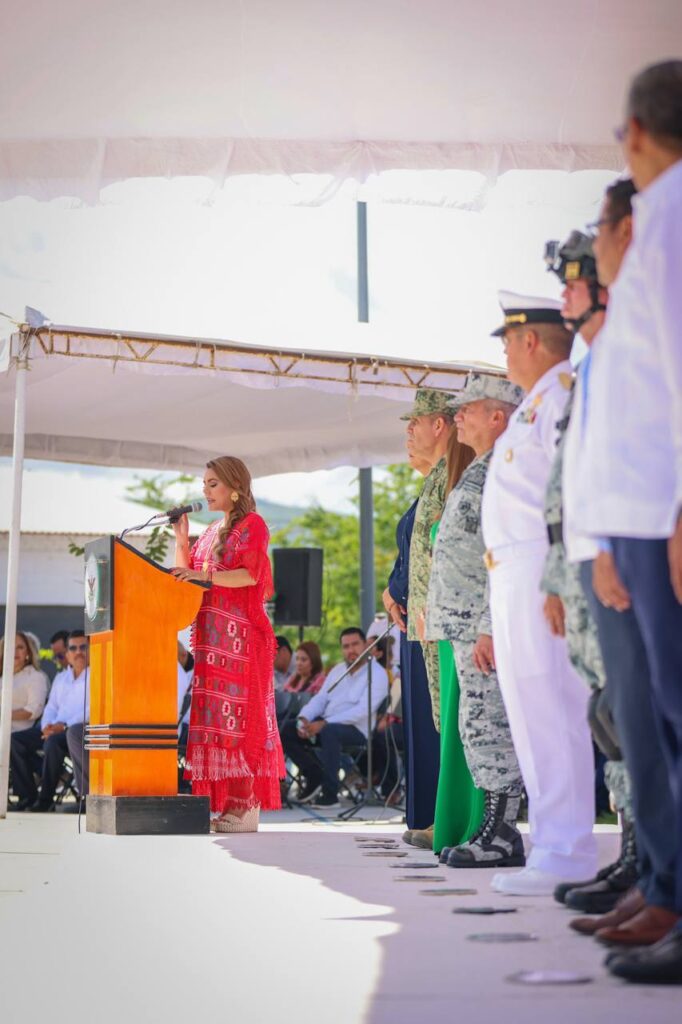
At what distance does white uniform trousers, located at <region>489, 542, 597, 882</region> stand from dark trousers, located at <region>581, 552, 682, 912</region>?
0.94 meters

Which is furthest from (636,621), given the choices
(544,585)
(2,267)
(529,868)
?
(2,267)

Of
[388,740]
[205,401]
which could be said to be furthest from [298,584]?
[205,401]

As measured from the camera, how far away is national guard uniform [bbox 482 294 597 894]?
3.37 meters

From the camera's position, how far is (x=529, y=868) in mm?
3355

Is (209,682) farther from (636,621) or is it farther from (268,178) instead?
(636,621)

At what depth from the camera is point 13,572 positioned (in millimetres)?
7207

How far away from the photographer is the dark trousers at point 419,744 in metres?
5.43

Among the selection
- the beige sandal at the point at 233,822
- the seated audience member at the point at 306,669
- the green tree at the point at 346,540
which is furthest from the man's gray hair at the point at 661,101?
the green tree at the point at 346,540

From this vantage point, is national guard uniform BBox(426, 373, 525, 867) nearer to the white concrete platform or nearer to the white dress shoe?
the white concrete platform

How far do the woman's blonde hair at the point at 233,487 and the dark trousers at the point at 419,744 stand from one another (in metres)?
1.13

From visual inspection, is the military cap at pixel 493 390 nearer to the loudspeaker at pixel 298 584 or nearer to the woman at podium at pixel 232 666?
the woman at podium at pixel 232 666

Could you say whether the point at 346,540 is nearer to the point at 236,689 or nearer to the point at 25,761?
the point at 25,761

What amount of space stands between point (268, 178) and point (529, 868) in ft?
10.8

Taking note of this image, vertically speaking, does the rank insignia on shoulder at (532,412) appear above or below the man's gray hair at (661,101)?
below
